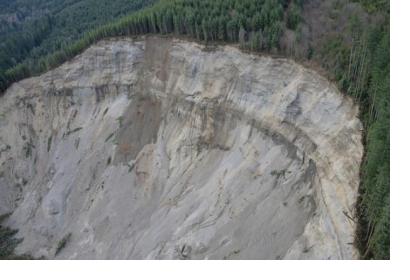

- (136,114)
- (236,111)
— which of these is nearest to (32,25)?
(136,114)

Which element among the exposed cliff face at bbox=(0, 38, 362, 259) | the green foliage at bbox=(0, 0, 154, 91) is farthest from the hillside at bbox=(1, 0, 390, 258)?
the green foliage at bbox=(0, 0, 154, 91)

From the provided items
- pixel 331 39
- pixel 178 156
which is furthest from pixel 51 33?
pixel 331 39

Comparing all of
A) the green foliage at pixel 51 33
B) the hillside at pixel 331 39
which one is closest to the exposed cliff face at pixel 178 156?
the hillside at pixel 331 39

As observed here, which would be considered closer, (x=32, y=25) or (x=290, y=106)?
(x=290, y=106)

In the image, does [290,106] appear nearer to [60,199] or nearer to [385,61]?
[385,61]

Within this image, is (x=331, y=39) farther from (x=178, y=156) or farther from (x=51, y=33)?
(x=51, y=33)

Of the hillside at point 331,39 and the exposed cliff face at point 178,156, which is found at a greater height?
the hillside at point 331,39

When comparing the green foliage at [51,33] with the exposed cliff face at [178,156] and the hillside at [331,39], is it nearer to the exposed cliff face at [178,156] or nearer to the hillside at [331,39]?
the exposed cliff face at [178,156]

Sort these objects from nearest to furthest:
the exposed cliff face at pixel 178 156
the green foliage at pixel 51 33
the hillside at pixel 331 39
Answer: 1. the hillside at pixel 331 39
2. the exposed cliff face at pixel 178 156
3. the green foliage at pixel 51 33
